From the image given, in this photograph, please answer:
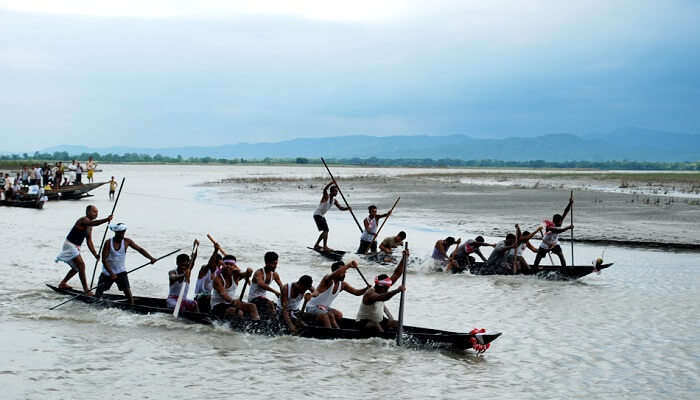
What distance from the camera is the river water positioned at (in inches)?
351

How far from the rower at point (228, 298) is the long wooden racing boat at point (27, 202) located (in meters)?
24.5

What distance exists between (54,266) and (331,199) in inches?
282

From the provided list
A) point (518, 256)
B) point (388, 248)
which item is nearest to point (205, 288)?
point (388, 248)

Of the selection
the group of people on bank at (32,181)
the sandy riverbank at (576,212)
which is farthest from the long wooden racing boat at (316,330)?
the group of people on bank at (32,181)

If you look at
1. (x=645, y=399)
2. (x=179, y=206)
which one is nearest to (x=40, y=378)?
(x=645, y=399)

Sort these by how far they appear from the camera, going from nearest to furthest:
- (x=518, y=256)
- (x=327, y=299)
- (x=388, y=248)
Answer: (x=327, y=299)
(x=518, y=256)
(x=388, y=248)

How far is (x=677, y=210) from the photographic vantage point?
109 feet

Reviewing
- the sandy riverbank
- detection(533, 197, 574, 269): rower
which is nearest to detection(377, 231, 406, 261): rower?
detection(533, 197, 574, 269): rower

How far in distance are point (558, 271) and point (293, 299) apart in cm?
791

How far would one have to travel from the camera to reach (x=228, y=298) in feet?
37.1

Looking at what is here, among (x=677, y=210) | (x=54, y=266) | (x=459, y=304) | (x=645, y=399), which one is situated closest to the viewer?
(x=645, y=399)

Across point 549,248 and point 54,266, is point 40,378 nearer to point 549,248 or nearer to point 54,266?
point 54,266

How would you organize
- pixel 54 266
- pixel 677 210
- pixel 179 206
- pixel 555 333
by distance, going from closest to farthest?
pixel 555 333 → pixel 54 266 → pixel 677 210 → pixel 179 206

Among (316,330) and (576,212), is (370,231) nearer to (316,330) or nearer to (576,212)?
(316,330)
